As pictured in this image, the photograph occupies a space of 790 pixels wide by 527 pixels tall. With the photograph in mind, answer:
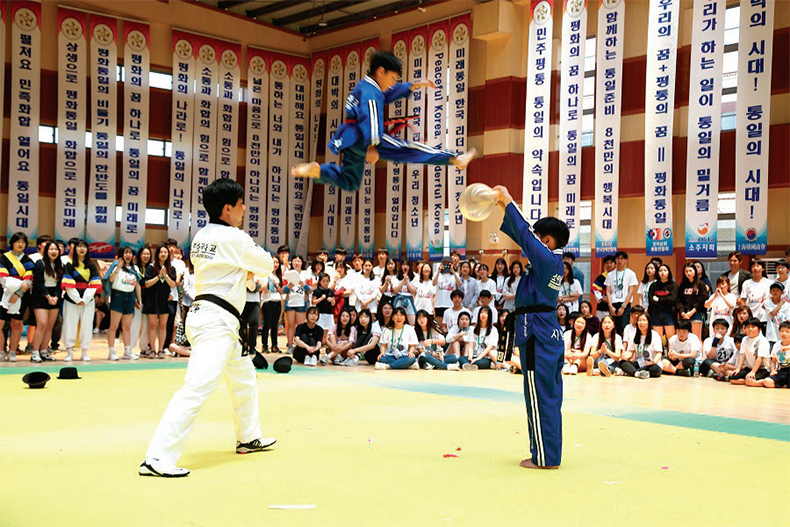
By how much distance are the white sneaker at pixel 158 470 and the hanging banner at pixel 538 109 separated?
13.0 metres

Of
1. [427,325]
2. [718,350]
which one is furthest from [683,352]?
[427,325]

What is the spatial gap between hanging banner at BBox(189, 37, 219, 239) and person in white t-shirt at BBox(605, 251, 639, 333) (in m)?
11.6

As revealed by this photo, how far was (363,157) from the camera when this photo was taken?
21.7 ft

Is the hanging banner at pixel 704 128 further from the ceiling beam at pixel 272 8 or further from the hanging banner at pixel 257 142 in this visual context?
the hanging banner at pixel 257 142

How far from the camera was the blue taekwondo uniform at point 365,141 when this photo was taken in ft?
21.0

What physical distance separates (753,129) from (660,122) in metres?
1.77

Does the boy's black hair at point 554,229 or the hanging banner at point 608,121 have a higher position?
the hanging banner at point 608,121

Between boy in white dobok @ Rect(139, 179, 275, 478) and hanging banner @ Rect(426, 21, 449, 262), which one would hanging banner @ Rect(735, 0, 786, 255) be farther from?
boy in white dobok @ Rect(139, 179, 275, 478)

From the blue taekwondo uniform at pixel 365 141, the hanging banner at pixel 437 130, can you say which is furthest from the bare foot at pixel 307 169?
the hanging banner at pixel 437 130

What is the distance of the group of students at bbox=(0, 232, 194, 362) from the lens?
12.0 meters

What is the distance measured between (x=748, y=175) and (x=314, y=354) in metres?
8.11

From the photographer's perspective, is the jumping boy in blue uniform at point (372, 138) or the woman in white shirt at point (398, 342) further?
the woman in white shirt at point (398, 342)

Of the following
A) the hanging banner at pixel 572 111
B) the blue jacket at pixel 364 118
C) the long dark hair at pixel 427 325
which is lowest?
the long dark hair at pixel 427 325

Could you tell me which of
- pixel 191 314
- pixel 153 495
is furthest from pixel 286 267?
pixel 153 495
